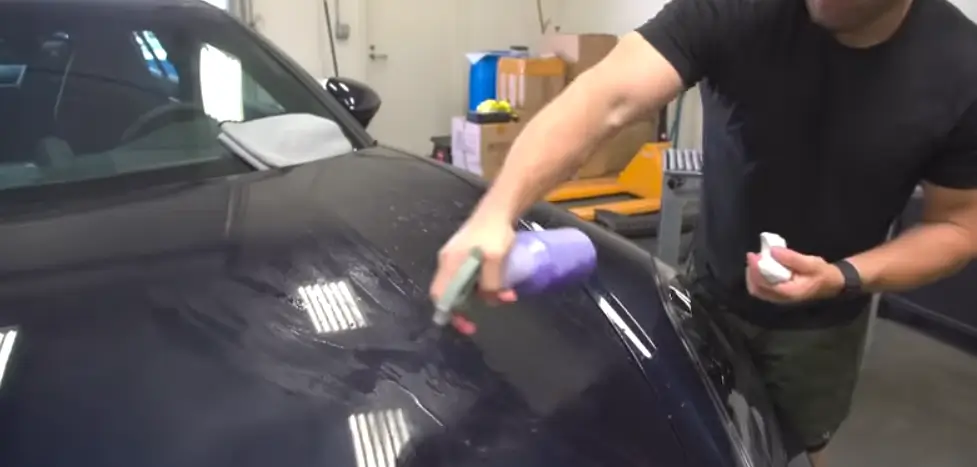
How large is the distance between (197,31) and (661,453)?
1385 millimetres

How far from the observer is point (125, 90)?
5.64 ft

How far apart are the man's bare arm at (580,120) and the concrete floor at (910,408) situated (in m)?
1.58

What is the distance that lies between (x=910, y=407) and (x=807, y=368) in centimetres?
145

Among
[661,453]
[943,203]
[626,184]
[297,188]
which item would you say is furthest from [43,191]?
[626,184]

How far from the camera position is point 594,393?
106 cm

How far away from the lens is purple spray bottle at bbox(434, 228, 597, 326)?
2.64 feet

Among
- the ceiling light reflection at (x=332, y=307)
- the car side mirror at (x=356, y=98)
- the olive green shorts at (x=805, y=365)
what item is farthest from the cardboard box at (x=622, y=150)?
the ceiling light reflection at (x=332, y=307)

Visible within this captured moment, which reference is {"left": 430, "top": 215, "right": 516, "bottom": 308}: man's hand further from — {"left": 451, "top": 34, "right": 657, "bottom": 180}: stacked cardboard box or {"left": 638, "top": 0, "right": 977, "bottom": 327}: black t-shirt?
{"left": 451, "top": 34, "right": 657, "bottom": 180}: stacked cardboard box

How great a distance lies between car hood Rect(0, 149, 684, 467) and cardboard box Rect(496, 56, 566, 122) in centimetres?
365

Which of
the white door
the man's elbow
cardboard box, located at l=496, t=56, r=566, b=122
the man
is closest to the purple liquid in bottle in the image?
the man

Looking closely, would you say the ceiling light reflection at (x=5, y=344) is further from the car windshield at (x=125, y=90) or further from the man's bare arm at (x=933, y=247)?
the man's bare arm at (x=933, y=247)

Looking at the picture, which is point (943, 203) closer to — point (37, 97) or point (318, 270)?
point (318, 270)

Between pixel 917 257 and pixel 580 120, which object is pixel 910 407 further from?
pixel 580 120

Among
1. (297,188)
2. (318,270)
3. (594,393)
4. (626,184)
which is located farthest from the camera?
(626,184)
